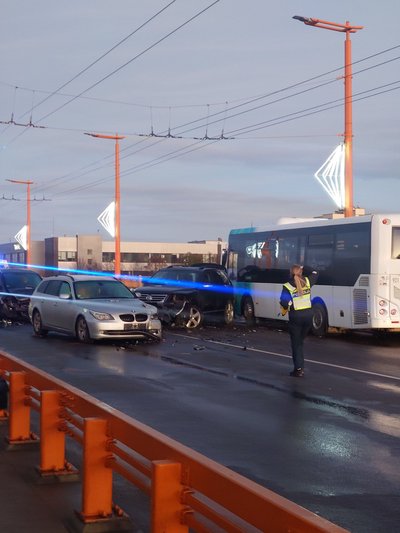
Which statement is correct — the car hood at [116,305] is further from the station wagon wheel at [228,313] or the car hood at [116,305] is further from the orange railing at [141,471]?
the orange railing at [141,471]

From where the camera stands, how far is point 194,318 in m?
23.1

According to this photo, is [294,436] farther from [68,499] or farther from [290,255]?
[290,255]

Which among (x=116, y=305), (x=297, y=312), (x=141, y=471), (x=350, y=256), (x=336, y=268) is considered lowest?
(x=141, y=471)

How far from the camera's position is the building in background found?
7038 cm

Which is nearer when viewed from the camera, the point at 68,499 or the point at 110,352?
the point at 68,499

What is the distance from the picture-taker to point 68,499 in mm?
5992

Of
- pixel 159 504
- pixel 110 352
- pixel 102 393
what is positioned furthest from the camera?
pixel 110 352

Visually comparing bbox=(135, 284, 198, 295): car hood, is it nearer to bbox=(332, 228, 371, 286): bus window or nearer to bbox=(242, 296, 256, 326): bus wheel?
bbox=(242, 296, 256, 326): bus wheel

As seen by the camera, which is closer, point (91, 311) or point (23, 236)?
point (91, 311)

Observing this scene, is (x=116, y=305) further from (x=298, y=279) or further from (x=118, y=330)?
(x=298, y=279)

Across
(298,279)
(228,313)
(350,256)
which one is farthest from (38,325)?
(298,279)

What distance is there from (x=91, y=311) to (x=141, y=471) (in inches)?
535

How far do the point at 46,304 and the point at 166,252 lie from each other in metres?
85.5

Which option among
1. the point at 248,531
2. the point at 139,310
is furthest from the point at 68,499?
the point at 139,310
